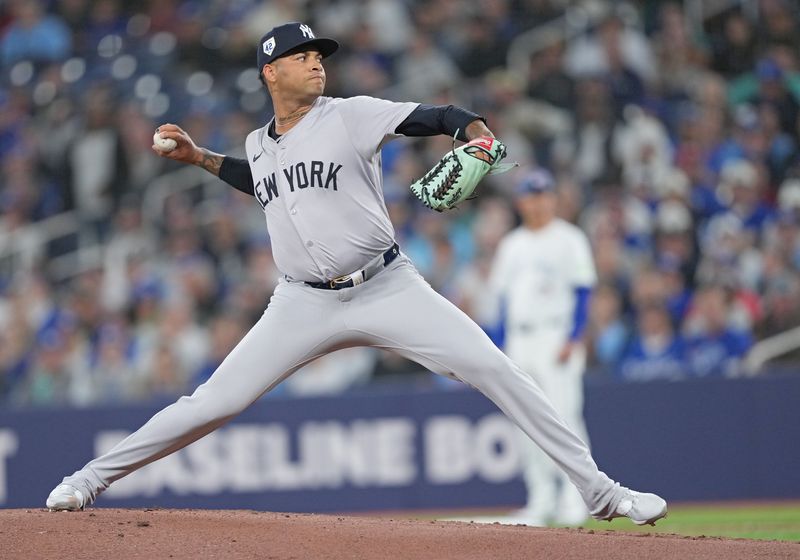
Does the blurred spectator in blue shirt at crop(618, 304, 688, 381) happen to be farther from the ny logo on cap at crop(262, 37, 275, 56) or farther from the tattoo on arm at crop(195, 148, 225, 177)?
the ny logo on cap at crop(262, 37, 275, 56)

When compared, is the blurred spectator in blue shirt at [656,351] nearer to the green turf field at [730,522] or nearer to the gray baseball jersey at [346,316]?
the green turf field at [730,522]

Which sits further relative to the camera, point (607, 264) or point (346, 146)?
point (607, 264)

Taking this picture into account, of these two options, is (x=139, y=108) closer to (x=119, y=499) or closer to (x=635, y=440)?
(x=119, y=499)

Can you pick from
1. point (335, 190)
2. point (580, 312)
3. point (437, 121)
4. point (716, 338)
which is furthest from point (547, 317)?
point (437, 121)

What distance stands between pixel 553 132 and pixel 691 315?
285cm

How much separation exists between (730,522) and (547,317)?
1828 mm

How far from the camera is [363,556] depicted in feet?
17.2

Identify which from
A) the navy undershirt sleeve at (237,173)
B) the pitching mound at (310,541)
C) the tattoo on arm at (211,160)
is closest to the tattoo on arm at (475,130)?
the navy undershirt sleeve at (237,173)

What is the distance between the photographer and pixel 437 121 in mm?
5168

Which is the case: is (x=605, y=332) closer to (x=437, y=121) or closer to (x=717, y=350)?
(x=717, y=350)

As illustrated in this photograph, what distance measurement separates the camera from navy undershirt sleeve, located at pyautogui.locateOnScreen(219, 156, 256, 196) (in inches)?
235

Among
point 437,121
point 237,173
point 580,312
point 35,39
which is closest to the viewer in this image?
point 437,121

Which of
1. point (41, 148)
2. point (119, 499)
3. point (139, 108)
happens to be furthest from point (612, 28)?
point (119, 499)

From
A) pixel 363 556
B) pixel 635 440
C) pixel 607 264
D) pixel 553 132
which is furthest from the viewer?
pixel 553 132
